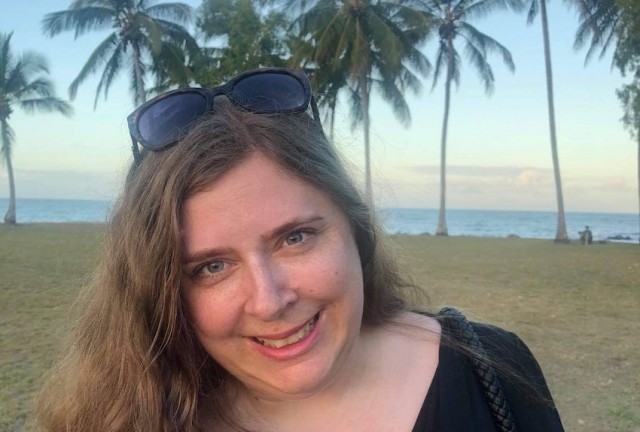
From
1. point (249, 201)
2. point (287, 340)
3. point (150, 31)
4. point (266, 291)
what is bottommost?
point (287, 340)

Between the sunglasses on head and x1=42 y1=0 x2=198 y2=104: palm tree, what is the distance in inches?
1059

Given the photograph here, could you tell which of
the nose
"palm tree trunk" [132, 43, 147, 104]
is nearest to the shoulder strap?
the nose

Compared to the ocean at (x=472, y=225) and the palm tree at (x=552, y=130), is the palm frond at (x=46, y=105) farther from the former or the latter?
the palm tree at (x=552, y=130)

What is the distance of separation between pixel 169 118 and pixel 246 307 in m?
0.43

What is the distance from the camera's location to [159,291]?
1192mm

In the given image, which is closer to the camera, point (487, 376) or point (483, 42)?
point (487, 376)

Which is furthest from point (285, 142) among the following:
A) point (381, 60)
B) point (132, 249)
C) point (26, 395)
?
Answer: point (381, 60)

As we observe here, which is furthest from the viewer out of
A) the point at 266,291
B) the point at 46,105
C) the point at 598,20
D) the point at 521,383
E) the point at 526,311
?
the point at 46,105

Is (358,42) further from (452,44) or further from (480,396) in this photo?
(480,396)

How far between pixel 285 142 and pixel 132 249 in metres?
0.39

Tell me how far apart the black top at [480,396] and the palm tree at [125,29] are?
27.2 metres

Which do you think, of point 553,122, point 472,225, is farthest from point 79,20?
point 472,225

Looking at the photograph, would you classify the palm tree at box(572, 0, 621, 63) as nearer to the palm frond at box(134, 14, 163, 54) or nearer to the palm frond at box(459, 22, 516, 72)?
the palm frond at box(459, 22, 516, 72)

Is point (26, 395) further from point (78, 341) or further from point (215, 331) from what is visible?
point (215, 331)
